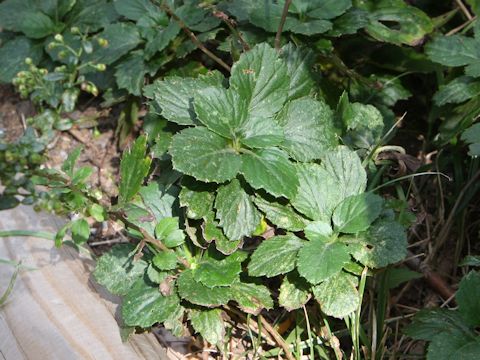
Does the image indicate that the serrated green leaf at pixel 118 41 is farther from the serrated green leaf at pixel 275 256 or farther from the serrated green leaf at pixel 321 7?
the serrated green leaf at pixel 275 256

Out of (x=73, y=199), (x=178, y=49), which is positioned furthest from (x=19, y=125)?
→ (x=73, y=199)

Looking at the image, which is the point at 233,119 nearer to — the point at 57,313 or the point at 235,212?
the point at 235,212

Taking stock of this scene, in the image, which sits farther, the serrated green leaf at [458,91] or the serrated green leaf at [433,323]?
the serrated green leaf at [458,91]

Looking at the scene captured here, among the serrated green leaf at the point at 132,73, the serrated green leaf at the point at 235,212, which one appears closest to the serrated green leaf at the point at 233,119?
the serrated green leaf at the point at 235,212

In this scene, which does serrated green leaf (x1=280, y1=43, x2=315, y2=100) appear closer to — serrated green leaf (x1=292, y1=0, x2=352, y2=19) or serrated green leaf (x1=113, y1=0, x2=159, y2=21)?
serrated green leaf (x1=292, y1=0, x2=352, y2=19)

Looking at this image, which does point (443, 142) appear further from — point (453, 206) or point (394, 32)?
point (394, 32)
